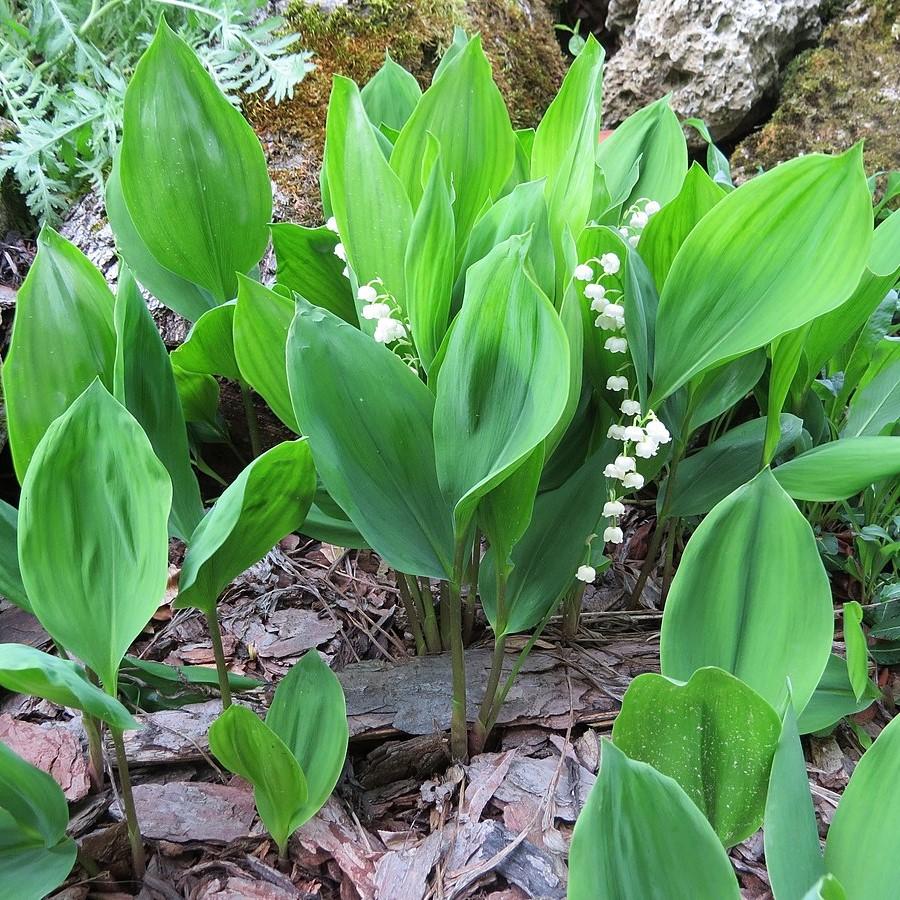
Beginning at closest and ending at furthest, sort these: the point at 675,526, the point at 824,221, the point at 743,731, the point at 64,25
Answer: the point at 743,731 → the point at 824,221 → the point at 675,526 → the point at 64,25

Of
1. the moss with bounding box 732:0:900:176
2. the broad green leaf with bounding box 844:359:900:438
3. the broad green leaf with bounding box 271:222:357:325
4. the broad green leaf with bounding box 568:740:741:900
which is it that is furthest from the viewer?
the moss with bounding box 732:0:900:176

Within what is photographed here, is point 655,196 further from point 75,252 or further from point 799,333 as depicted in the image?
point 75,252

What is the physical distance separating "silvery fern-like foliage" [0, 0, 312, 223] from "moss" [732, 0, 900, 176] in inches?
49.0

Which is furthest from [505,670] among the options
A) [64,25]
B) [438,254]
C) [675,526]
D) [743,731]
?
[64,25]

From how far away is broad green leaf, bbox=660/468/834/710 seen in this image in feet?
2.10

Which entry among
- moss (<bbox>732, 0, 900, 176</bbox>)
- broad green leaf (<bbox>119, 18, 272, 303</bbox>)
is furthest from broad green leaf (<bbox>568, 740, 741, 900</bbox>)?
moss (<bbox>732, 0, 900, 176</bbox>)

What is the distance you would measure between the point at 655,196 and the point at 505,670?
74cm

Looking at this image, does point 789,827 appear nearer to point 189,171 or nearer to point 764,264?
point 764,264

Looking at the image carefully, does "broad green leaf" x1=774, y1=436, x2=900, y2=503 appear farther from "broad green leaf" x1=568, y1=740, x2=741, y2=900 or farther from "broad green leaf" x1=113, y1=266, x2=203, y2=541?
"broad green leaf" x1=113, y1=266, x2=203, y2=541

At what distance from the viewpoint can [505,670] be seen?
3.52 feet

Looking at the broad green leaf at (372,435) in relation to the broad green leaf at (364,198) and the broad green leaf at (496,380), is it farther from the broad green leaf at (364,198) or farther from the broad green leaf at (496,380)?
the broad green leaf at (364,198)

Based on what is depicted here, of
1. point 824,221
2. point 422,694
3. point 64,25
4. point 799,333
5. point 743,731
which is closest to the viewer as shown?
point 743,731

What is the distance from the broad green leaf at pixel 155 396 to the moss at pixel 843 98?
169 cm

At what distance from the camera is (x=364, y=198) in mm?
849
